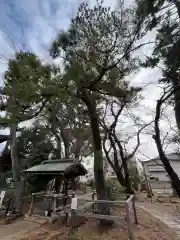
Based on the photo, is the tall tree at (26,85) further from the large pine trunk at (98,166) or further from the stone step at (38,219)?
the stone step at (38,219)

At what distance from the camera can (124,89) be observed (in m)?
7.62

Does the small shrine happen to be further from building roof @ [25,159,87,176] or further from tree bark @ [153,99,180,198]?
tree bark @ [153,99,180,198]

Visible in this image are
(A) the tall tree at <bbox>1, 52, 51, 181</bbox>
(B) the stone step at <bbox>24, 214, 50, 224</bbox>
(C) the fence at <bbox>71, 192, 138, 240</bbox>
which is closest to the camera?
(C) the fence at <bbox>71, 192, 138, 240</bbox>

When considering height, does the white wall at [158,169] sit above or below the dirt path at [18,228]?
above

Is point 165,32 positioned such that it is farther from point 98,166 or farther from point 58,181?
point 58,181

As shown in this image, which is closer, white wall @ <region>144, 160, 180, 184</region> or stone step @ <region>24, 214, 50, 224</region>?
stone step @ <region>24, 214, 50, 224</region>

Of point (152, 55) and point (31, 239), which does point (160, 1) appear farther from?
point (31, 239)

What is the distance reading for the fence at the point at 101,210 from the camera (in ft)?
17.1

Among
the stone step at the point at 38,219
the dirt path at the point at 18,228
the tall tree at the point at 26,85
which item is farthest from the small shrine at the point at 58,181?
the tall tree at the point at 26,85

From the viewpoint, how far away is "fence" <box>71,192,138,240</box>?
5.22 metres

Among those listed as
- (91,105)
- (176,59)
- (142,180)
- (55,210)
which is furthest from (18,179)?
(142,180)

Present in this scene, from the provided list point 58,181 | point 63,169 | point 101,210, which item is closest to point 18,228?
point 58,181

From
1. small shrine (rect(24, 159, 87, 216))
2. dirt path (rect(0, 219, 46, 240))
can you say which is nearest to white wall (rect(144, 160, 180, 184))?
small shrine (rect(24, 159, 87, 216))

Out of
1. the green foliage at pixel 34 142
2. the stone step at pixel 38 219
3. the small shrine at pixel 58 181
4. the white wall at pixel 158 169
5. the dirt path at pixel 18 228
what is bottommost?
the dirt path at pixel 18 228
